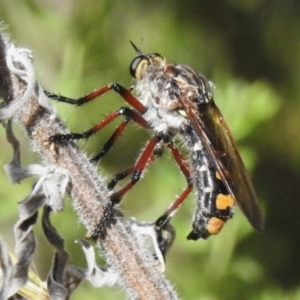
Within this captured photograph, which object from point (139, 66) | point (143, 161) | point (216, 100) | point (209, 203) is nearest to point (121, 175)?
point (143, 161)

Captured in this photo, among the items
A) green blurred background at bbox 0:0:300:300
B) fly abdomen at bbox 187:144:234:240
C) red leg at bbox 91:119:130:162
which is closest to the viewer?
red leg at bbox 91:119:130:162

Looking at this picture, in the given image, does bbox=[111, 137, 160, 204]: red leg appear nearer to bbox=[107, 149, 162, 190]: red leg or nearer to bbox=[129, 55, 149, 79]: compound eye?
bbox=[107, 149, 162, 190]: red leg

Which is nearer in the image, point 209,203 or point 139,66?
point 209,203

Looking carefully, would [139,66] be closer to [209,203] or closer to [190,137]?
[190,137]

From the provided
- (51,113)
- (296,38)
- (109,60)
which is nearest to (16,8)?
(109,60)

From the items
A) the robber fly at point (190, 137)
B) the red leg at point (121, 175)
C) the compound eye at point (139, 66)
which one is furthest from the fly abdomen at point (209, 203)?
the compound eye at point (139, 66)

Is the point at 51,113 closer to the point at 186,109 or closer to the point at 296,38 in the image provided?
the point at 186,109

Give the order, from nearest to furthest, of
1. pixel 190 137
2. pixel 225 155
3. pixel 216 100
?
pixel 225 155 → pixel 190 137 → pixel 216 100

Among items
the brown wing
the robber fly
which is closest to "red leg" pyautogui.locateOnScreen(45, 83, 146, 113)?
the robber fly
